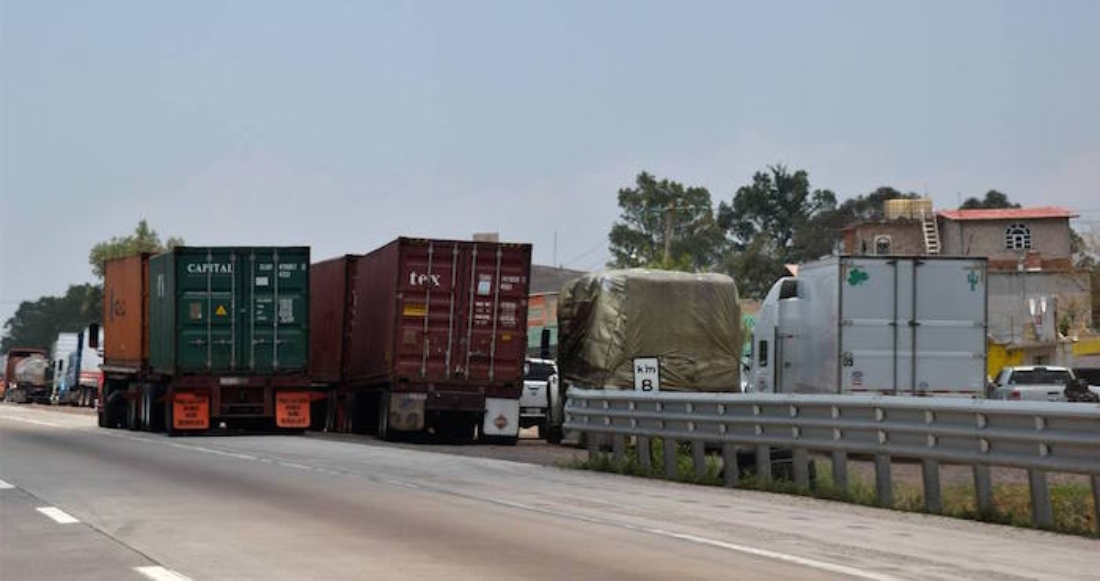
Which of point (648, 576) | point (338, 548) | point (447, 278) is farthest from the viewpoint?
point (447, 278)

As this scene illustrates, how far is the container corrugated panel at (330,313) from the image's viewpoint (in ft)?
129

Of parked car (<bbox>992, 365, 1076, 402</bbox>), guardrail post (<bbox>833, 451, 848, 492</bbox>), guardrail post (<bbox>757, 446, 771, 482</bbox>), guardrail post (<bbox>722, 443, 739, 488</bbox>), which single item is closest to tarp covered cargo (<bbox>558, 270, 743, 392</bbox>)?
guardrail post (<bbox>722, 443, 739, 488</bbox>)

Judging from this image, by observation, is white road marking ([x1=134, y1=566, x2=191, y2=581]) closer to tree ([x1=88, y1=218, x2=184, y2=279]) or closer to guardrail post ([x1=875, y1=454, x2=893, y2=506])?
guardrail post ([x1=875, y1=454, x2=893, y2=506])

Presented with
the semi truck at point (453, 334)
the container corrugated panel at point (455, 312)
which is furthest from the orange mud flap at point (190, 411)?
the container corrugated panel at point (455, 312)

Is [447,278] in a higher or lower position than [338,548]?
higher

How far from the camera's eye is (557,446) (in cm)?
3459

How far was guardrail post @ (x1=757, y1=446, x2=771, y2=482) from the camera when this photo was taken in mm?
18766

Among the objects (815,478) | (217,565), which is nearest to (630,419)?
(815,478)

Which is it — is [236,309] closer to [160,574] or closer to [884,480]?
[884,480]

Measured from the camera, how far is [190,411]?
3603cm

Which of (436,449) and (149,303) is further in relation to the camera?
(149,303)

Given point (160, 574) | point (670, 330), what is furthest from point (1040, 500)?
point (670, 330)

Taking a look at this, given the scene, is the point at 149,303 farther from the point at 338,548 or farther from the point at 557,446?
the point at 338,548

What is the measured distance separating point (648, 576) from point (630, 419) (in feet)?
36.9
